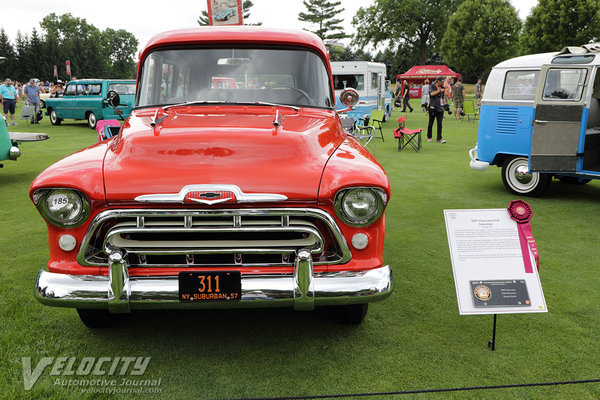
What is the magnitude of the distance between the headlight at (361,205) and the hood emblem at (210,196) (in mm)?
366

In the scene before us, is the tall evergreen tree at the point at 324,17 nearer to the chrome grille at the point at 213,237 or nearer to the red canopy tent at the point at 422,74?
the red canopy tent at the point at 422,74

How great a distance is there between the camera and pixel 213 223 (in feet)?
9.05

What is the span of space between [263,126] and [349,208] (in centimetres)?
88

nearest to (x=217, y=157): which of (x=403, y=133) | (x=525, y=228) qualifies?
(x=525, y=228)

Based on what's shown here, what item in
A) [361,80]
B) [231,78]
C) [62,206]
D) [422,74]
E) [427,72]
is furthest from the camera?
[422,74]

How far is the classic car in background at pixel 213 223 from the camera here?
2.71 m

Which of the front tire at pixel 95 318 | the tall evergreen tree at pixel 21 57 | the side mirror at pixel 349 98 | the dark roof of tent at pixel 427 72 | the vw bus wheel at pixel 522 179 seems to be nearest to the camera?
the front tire at pixel 95 318

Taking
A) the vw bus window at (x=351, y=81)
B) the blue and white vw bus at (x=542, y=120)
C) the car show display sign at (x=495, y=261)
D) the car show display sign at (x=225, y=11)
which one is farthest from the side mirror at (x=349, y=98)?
the vw bus window at (x=351, y=81)

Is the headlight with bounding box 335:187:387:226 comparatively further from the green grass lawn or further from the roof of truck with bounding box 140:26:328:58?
the roof of truck with bounding box 140:26:328:58

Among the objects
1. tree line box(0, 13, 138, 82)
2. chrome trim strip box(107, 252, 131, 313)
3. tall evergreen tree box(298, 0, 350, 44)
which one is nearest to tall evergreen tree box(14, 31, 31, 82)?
tree line box(0, 13, 138, 82)

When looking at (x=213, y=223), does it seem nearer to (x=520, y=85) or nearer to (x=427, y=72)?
(x=520, y=85)

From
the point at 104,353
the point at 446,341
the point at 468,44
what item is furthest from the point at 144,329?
the point at 468,44

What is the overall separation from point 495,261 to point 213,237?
177 centimetres

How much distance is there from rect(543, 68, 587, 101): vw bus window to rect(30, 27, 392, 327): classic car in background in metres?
5.10
